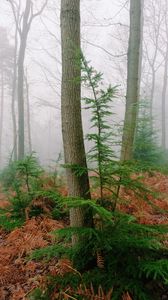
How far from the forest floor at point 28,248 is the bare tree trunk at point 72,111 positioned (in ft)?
1.58

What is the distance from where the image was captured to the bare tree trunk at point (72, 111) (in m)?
3.04

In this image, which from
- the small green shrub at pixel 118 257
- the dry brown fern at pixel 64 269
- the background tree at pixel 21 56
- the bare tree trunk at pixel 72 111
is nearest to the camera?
the small green shrub at pixel 118 257

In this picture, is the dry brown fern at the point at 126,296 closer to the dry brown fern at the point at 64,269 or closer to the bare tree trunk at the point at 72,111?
the dry brown fern at the point at 64,269

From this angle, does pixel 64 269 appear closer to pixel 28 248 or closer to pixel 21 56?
pixel 28 248

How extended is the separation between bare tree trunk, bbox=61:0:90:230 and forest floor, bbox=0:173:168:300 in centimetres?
48

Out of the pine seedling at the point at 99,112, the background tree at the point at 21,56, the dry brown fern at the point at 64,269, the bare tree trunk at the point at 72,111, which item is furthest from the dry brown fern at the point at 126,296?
the background tree at the point at 21,56

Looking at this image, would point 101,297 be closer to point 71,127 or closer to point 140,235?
point 140,235

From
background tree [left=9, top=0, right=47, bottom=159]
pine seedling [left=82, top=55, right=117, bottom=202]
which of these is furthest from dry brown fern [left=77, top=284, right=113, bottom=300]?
background tree [left=9, top=0, right=47, bottom=159]

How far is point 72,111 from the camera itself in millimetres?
3107

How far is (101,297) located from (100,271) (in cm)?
33

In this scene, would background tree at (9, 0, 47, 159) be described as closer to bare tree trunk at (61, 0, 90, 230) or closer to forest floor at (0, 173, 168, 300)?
forest floor at (0, 173, 168, 300)

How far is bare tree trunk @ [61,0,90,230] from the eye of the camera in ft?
9.99

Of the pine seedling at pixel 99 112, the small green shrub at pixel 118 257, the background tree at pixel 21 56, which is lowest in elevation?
the small green shrub at pixel 118 257

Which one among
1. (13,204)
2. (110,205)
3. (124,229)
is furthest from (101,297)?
(13,204)
